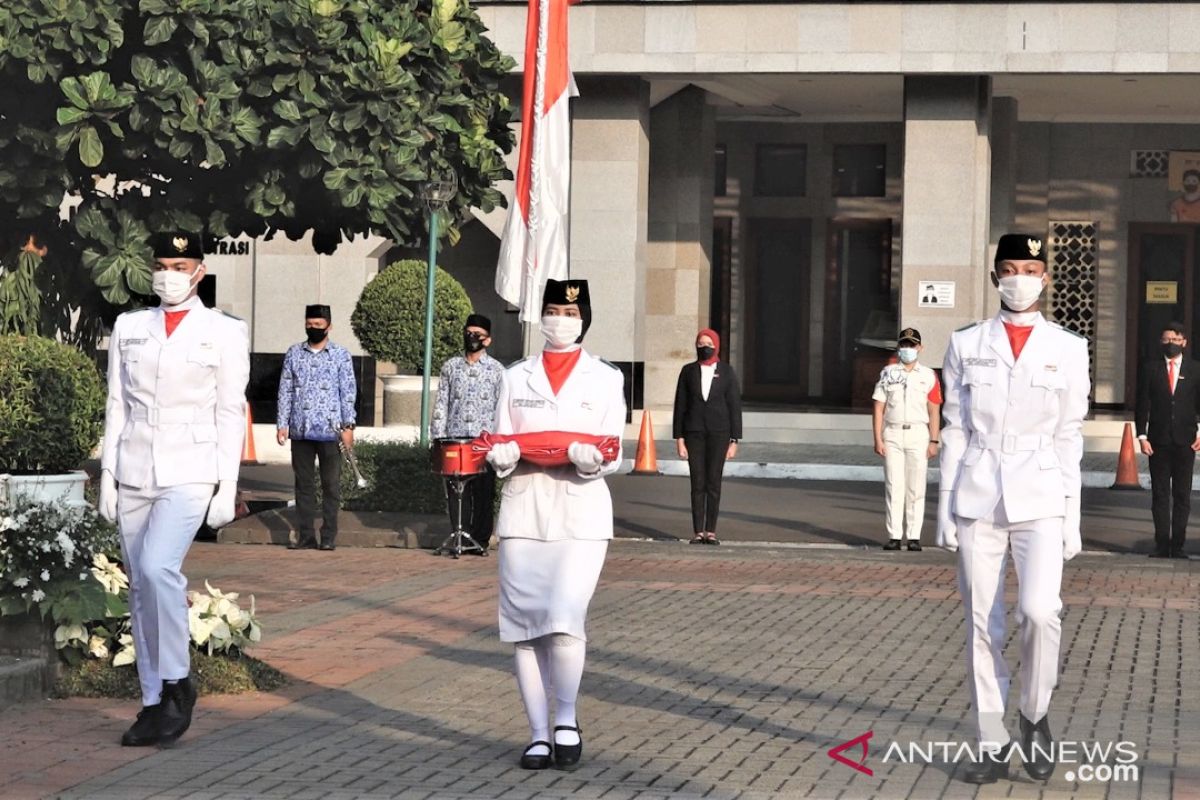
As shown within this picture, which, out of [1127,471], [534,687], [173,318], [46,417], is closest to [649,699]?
[534,687]

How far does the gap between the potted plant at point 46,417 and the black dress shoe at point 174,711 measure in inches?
117

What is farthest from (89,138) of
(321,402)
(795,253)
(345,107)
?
(795,253)

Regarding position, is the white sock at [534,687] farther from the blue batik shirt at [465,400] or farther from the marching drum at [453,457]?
the blue batik shirt at [465,400]

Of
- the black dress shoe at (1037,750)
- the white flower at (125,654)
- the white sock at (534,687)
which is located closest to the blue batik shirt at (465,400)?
the white flower at (125,654)

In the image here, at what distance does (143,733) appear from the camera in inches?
340

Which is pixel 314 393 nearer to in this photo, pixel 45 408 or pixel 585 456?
pixel 45 408

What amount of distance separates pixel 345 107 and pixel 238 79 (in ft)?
2.63

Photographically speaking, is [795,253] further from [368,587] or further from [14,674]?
[14,674]

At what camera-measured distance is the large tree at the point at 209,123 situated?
15.2 m

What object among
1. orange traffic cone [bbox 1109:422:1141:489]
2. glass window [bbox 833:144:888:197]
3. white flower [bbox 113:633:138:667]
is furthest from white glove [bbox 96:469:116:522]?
glass window [bbox 833:144:888:197]

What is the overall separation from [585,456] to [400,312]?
68.6 ft

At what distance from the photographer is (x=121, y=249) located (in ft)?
52.6

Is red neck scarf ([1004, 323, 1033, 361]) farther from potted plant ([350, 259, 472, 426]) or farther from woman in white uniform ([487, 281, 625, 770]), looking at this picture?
potted plant ([350, 259, 472, 426])

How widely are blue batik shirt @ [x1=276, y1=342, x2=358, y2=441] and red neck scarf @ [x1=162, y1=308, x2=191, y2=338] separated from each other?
25.9ft
